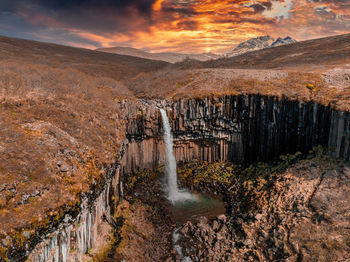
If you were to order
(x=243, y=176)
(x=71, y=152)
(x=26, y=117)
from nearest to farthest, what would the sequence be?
(x=71, y=152) → (x=26, y=117) → (x=243, y=176)

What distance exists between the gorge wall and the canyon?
0.35 ft

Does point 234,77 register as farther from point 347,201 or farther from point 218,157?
point 347,201

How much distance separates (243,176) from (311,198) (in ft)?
24.2

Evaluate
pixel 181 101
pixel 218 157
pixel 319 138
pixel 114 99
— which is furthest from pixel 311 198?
pixel 114 99

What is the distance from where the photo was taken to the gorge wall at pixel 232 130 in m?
21.0

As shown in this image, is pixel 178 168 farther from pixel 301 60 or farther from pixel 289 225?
pixel 301 60

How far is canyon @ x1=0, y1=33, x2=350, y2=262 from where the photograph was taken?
1078 centimetres

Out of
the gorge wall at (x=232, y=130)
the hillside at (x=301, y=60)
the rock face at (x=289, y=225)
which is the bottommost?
→ the rock face at (x=289, y=225)

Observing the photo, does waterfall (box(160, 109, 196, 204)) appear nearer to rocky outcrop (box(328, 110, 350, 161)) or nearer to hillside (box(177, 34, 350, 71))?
rocky outcrop (box(328, 110, 350, 161))

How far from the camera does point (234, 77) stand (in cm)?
2920

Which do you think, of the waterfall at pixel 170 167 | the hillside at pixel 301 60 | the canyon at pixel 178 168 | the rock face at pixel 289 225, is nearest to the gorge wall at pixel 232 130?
the canyon at pixel 178 168

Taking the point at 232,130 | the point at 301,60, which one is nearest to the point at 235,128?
the point at 232,130

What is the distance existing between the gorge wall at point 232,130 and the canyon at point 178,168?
11cm

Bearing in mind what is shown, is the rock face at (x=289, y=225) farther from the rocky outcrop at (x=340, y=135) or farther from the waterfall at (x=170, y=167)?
the waterfall at (x=170, y=167)
